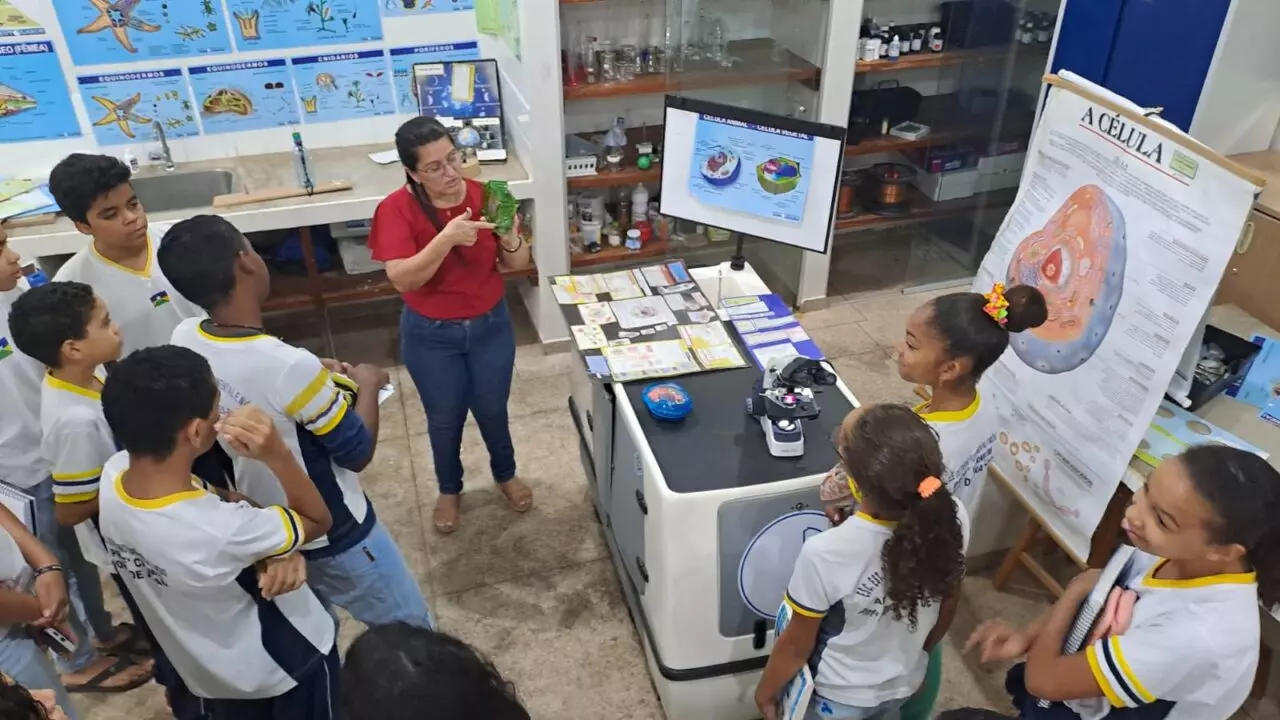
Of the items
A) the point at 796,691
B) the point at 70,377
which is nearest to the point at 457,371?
the point at 70,377

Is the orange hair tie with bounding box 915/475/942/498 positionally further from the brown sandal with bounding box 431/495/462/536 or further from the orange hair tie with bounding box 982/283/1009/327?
the brown sandal with bounding box 431/495/462/536

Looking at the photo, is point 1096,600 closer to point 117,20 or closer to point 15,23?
point 117,20

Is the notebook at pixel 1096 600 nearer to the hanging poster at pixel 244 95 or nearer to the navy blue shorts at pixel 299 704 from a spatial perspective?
the navy blue shorts at pixel 299 704

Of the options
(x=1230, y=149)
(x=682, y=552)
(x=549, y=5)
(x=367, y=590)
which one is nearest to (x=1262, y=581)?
(x=682, y=552)

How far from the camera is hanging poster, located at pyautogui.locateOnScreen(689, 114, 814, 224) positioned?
2.43 meters

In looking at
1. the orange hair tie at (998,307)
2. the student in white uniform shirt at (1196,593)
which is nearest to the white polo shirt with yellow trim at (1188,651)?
the student in white uniform shirt at (1196,593)

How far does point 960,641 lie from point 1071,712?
105 centimetres

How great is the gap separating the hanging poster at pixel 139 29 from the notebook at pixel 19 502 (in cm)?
209

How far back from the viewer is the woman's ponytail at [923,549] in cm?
153

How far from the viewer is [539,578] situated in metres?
2.87

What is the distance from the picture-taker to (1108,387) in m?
2.24

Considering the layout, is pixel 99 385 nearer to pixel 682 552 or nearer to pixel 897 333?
pixel 682 552

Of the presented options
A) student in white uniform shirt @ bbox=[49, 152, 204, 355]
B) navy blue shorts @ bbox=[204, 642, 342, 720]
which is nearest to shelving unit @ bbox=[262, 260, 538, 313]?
student in white uniform shirt @ bbox=[49, 152, 204, 355]

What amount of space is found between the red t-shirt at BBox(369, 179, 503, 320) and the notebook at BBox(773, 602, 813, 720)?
131cm
